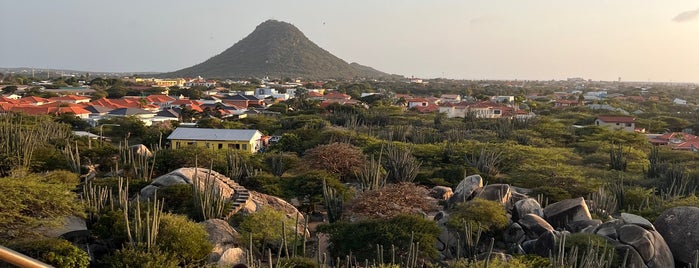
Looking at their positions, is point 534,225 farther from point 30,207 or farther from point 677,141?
point 677,141

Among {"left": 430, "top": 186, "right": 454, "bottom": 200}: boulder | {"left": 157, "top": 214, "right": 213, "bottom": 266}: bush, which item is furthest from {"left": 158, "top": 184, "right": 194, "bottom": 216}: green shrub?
{"left": 430, "top": 186, "right": 454, "bottom": 200}: boulder

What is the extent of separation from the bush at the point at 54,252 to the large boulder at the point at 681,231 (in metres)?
16.3

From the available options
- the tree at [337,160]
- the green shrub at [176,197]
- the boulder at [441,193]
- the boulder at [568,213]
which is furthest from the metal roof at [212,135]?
the boulder at [568,213]

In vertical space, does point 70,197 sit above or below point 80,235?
above

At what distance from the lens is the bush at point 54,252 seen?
1166 cm

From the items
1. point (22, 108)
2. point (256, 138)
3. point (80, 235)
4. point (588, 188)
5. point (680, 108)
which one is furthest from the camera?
point (680, 108)

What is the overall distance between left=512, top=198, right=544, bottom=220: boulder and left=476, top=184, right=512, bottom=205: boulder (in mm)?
1023

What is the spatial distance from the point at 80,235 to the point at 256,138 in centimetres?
2021

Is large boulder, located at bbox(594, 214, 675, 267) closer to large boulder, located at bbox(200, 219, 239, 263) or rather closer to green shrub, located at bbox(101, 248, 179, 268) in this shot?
large boulder, located at bbox(200, 219, 239, 263)

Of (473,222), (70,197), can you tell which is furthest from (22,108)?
(473,222)

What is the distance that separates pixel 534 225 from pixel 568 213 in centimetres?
205

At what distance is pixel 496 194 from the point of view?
64.4 ft

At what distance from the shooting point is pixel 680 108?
80.5 meters

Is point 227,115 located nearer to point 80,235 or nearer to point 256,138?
point 256,138
